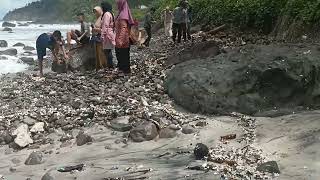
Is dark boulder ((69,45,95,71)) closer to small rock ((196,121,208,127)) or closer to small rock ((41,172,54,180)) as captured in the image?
small rock ((196,121,208,127))

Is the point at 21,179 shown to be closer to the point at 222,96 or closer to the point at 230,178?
the point at 230,178

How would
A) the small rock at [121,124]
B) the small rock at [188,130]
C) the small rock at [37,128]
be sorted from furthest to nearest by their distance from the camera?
the small rock at [37,128]
the small rock at [121,124]
the small rock at [188,130]

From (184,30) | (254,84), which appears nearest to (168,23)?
(184,30)

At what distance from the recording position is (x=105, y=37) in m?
11.1

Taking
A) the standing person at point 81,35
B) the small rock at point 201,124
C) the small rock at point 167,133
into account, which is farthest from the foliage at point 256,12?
the small rock at point 167,133

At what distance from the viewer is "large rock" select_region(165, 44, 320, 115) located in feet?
25.1

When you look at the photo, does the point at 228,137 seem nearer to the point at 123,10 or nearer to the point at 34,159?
the point at 34,159

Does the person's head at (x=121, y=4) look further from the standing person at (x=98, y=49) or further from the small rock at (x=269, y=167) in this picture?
the small rock at (x=269, y=167)

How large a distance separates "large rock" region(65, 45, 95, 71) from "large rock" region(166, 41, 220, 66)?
7.79ft

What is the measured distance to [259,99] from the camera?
25.2 feet

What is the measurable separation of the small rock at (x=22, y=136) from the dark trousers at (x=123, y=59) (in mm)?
3510

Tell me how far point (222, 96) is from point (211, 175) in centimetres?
286

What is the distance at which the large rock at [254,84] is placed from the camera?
25.1 ft

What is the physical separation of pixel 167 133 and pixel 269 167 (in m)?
2.07
